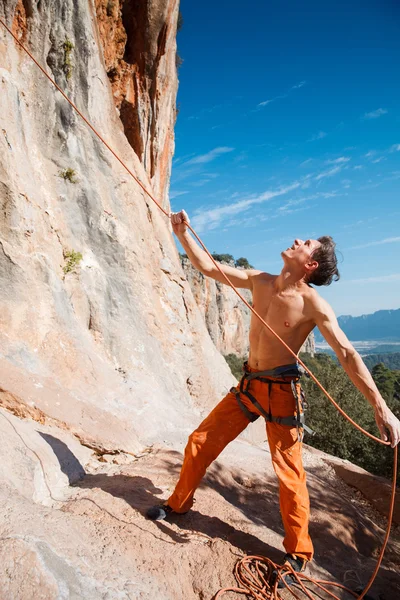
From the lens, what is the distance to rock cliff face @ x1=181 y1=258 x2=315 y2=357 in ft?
127

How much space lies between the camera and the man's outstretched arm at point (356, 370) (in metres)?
2.54

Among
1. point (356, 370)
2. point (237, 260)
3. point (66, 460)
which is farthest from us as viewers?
point (237, 260)

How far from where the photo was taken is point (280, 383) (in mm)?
3232

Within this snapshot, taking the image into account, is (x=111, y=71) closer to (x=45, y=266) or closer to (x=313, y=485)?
(x=45, y=266)

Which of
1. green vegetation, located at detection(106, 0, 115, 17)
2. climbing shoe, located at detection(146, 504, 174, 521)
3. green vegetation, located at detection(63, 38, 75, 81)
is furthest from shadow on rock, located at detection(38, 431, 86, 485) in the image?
green vegetation, located at detection(106, 0, 115, 17)

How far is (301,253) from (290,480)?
5.98 feet

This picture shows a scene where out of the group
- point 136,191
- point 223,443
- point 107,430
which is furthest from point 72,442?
point 136,191

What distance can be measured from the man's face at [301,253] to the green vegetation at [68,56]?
5739 mm

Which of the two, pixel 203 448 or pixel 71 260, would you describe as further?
pixel 71 260

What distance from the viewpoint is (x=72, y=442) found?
408cm

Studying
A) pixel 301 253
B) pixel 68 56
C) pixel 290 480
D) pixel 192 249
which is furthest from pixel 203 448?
pixel 68 56

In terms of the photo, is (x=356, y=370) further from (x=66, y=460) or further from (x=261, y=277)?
(x=66, y=460)

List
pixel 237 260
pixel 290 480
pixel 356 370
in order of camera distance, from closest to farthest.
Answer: pixel 356 370 → pixel 290 480 → pixel 237 260

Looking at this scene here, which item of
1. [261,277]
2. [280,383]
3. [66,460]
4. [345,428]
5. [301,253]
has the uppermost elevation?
[301,253]
